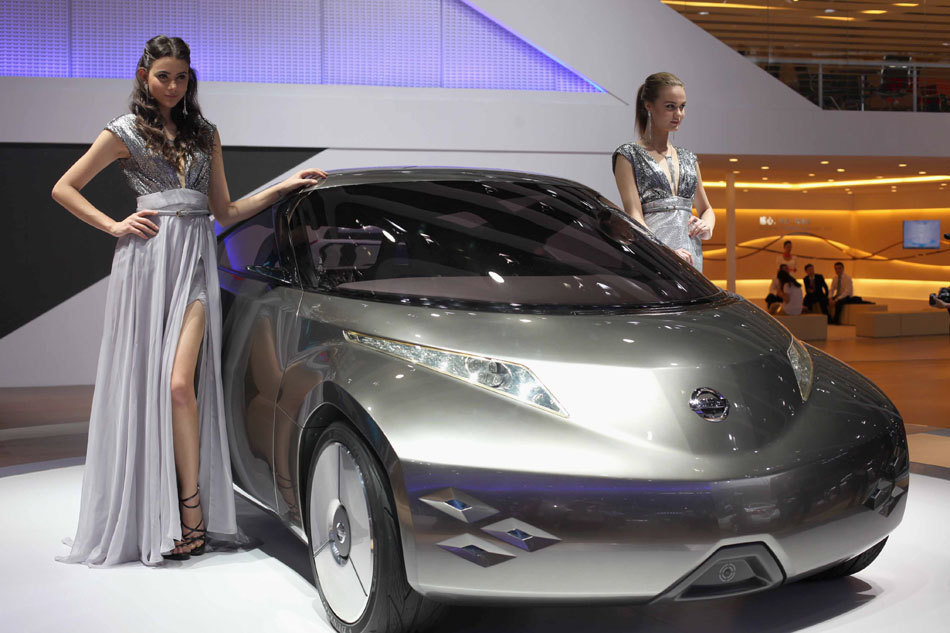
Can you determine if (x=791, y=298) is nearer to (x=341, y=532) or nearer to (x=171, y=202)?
(x=171, y=202)

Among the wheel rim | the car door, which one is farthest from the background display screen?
the wheel rim

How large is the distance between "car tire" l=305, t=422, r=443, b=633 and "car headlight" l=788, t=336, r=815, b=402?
3.33 ft

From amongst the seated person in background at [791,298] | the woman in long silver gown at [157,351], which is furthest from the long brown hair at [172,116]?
the seated person in background at [791,298]

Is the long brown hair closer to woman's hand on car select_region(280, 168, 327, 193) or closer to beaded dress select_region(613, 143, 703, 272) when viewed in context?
woman's hand on car select_region(280, 168, 327, 193)

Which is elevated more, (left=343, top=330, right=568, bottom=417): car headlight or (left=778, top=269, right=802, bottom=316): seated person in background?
(left=343, top=330, right=568, bottom=417): car headlight

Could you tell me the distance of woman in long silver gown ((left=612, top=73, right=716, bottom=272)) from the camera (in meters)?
4.00

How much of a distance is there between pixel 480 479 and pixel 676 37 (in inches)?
318

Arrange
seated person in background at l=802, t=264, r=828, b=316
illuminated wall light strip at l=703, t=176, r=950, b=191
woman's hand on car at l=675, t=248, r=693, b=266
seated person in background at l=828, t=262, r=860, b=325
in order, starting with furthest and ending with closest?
illuminated wall light strip at l=703, t=176, r=950, b=191 < seated person in background at l=802, t=264, r=828, b=316 < seated person in background at l=828, t=262, r=860, b=325 < woman's hand on car at l=675, t=248, r=693, b=266

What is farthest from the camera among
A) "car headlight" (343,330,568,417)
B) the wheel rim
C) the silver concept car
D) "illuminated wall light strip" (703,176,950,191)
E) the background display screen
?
the background display screen

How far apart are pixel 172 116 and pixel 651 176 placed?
1856 millimetres

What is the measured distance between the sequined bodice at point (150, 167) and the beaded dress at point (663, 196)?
168cm

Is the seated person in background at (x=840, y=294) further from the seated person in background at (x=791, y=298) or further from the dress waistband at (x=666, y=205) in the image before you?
the dress waistband at (x=666, y=205)

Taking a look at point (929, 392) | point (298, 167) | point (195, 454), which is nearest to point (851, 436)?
point (195, 454)

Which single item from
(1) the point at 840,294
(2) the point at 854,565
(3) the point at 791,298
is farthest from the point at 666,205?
(1) the point at 840,294
